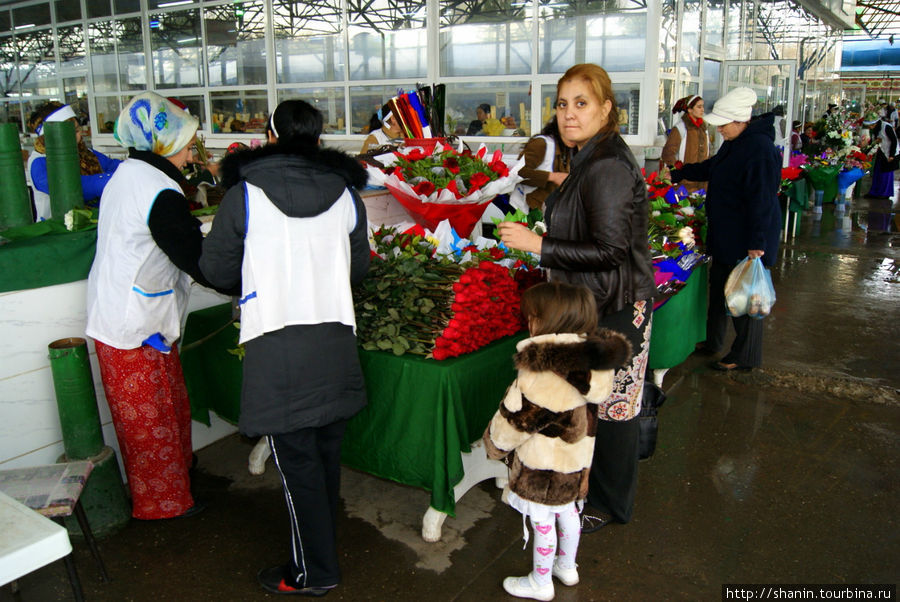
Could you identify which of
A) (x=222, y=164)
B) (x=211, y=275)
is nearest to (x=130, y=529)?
(x=211, y=275)

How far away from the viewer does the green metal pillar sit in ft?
8.74

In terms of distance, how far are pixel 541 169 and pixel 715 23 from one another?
22.6 feet

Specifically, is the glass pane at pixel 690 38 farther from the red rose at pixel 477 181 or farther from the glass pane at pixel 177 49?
the glass pane at pixel 177 49

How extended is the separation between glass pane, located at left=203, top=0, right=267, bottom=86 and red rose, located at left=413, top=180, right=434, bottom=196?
6.73 m

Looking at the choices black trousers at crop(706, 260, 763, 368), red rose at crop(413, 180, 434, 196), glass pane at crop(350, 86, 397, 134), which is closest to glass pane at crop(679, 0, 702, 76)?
glass pane at crop(350, 86, 397, 134)

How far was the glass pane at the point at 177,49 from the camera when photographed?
9688 millimetres

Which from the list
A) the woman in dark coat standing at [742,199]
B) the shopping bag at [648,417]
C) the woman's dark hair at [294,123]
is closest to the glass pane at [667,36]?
the woman in dark coat standing at [742,199]

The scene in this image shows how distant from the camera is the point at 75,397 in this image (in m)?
2.68

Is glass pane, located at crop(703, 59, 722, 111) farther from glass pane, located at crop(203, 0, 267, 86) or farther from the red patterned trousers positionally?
the red patterned trousers

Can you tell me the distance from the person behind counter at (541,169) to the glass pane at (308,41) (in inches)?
209

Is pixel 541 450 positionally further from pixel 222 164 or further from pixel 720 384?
pixel 720 384

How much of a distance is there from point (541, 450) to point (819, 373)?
10.6ft

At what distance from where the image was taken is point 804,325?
570cm

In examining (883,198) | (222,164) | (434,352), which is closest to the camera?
(222,164)
